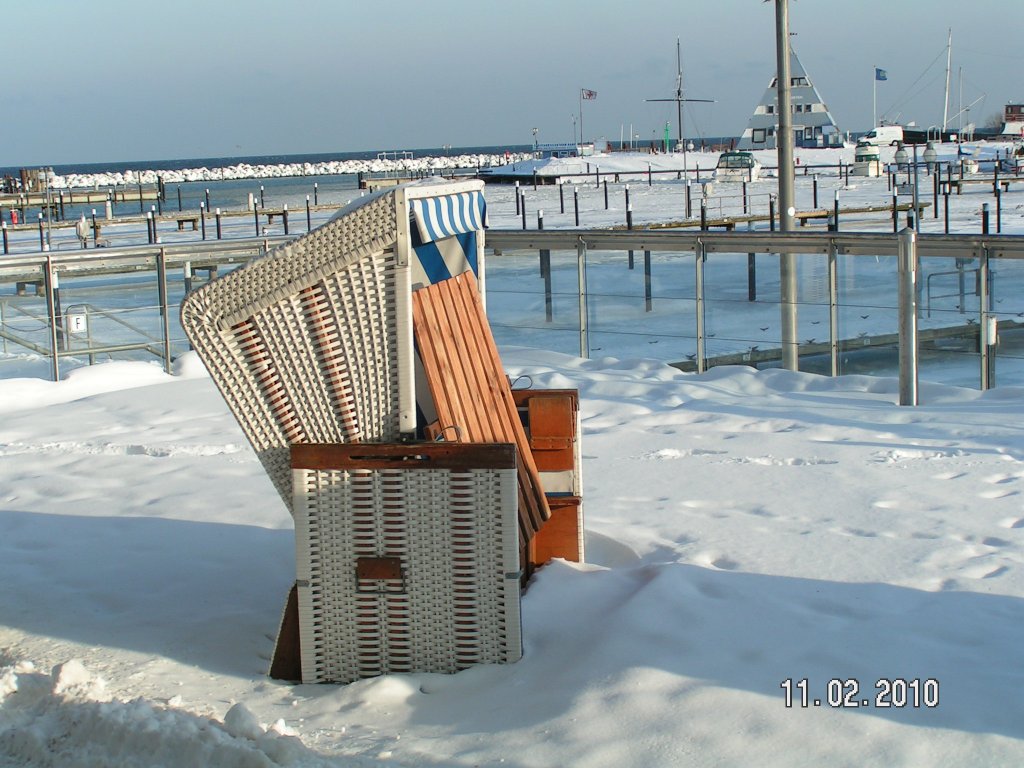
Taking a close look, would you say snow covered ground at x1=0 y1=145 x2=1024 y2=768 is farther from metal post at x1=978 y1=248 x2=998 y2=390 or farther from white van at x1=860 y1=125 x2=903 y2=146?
white van at x1=860 y1=125 x2=903 y2=146

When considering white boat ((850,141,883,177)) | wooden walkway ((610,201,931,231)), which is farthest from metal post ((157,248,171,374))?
white boat ((850,141,883,177))

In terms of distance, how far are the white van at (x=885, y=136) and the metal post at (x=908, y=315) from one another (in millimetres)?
80047

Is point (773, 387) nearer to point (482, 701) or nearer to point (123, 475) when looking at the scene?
point (123, 475)

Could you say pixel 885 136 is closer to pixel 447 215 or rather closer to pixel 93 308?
pixel 93 308

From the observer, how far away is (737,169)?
6034 centimetres

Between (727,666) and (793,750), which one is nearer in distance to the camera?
(793,750)

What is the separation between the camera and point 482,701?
11.1 ft

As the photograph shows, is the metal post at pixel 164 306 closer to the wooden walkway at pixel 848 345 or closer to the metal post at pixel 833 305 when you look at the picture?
the wooden walkway at pixel 848 345

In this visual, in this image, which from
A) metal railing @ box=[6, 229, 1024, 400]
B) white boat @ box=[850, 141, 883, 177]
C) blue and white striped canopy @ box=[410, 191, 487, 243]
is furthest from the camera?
white boat @ box=[850, 141, 883, 177]

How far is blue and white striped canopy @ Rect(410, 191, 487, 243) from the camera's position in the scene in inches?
155

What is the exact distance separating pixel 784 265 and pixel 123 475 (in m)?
7.21

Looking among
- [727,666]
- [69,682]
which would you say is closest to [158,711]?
[69,682]

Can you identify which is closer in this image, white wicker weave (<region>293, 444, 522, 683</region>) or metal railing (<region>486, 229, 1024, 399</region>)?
white wicker weave (<region>293, 444, 522, 683</region>)

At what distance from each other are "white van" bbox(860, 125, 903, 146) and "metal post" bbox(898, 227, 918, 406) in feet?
263
